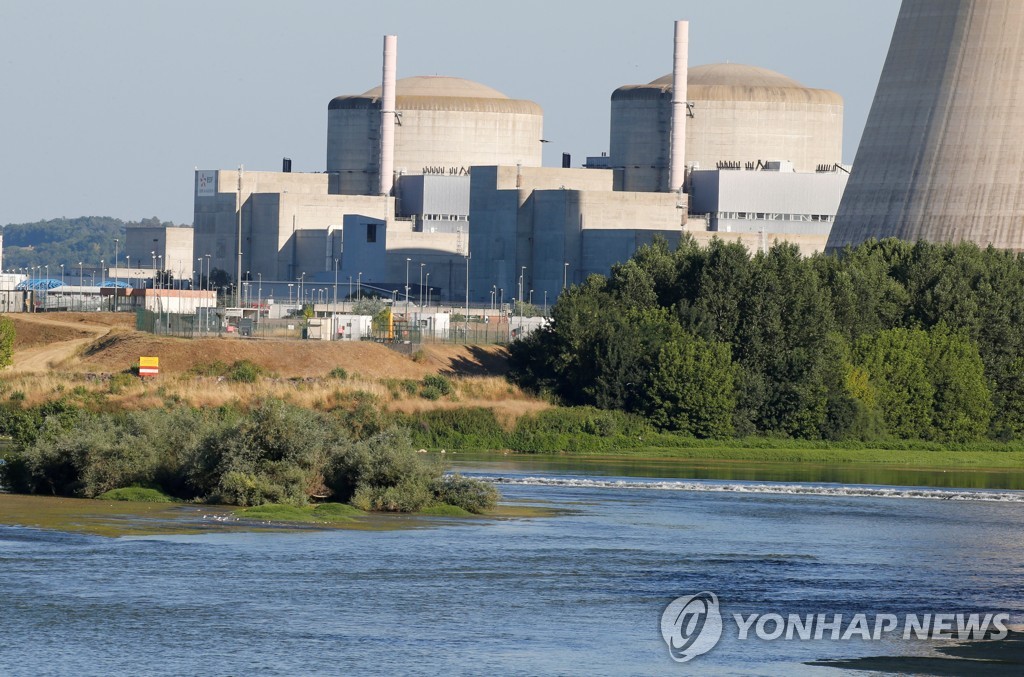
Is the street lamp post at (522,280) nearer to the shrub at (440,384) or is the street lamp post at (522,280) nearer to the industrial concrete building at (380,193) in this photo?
the industrial concrete building at (380,193)

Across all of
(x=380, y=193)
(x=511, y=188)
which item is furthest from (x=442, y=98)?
(x=511, y=188)

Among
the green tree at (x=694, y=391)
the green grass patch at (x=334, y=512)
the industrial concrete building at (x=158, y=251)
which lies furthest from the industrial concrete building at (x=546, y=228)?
the green grass patch at (x=334, y=512)

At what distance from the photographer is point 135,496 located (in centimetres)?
3959

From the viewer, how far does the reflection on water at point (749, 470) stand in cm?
5372

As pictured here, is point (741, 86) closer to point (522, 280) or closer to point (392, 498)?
point (522, 280)

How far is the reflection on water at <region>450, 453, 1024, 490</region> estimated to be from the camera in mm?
53719

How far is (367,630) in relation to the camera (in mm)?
25906

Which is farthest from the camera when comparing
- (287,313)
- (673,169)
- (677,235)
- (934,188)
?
(673,169)

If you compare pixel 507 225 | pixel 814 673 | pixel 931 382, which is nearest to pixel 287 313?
pixel 507 225

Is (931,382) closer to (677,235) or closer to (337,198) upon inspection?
(677,235)

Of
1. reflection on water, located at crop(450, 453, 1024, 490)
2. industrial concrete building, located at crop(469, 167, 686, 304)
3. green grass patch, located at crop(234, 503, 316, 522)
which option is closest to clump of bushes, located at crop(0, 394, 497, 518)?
green grass patch, located at crop(234, 503, 316, 522)

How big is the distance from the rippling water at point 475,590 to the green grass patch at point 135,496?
5.54 metres

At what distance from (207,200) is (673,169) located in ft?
142

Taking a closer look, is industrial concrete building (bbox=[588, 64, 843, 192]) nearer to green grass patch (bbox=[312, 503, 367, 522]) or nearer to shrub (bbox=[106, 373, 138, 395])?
shrub (bbox=[106, 373, 138, 395])
